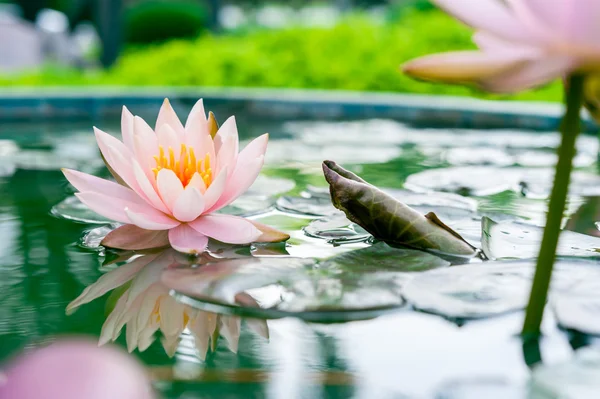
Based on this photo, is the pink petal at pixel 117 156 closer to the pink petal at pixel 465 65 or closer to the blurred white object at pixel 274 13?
the pink petal at pixel 465 65

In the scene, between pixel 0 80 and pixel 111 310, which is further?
pixel 0 80

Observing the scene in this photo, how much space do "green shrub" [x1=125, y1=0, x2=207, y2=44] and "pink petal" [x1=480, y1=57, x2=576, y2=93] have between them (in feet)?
40.4

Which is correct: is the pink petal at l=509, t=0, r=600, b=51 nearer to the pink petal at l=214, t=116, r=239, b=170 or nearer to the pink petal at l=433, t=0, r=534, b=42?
the pink petal at l=433, t=0, r=534, b=42

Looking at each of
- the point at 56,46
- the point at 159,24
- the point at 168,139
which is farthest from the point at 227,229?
the point at 159,24

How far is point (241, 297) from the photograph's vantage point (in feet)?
2.65

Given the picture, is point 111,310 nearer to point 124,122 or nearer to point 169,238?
point 169,238

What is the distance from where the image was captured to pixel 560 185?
1.97ft

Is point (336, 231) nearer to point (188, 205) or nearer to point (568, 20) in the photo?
point (188, 205)

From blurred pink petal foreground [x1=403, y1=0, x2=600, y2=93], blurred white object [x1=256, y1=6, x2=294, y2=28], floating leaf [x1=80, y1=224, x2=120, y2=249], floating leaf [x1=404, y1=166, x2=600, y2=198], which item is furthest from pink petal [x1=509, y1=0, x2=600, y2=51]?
blurred white object [x1=256, y1=6, x2=294, y2=28]

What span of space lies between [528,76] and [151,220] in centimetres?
59

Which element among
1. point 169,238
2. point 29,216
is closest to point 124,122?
point 169,238

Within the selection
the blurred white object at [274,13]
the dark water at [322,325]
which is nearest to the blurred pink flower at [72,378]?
the dark water at [322,325]

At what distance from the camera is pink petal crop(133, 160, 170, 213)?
94 centimetres

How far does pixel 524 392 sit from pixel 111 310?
49 cm
